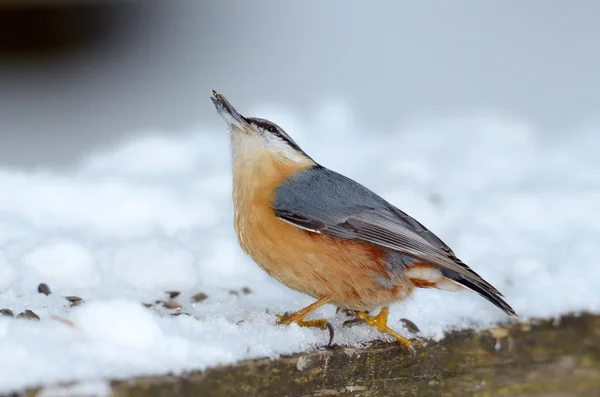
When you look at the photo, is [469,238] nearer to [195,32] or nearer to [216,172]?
[216,172]

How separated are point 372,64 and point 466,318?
6.81 meters

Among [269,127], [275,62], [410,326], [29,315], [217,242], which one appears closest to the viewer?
[29,315]

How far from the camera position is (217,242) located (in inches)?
162

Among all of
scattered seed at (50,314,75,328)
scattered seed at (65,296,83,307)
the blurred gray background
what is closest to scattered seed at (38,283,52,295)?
scattered seed at (65,296,83,307)

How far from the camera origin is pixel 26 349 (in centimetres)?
249

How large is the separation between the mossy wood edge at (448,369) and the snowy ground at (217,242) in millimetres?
53

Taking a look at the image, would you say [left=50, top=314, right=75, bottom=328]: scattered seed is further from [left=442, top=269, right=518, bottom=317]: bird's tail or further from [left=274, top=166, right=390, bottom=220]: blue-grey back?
[left=442, top=269, right=518, bottom=317]: bird's tail

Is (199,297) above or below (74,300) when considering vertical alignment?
above

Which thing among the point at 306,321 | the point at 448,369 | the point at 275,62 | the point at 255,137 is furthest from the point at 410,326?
the point at 275,62

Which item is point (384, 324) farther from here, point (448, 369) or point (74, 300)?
point (74, 300)

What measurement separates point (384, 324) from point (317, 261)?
343mm

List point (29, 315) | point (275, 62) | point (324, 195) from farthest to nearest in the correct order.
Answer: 1. point (275, 62)
2. point (324, 195)
3. point (29, 315)

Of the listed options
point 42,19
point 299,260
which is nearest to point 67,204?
point 299,260

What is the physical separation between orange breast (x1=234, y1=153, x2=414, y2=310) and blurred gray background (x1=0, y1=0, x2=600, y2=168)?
4050 mm
